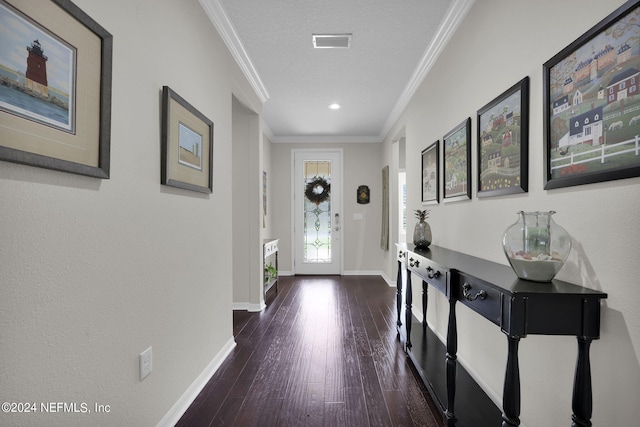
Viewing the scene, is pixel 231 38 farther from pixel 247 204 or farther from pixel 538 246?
pixel 538 246

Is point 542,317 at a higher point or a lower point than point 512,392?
higher

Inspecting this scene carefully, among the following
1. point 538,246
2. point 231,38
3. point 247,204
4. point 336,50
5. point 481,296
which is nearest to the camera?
point 538,246

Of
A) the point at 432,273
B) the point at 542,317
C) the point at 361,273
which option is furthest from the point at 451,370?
the point at 361,273

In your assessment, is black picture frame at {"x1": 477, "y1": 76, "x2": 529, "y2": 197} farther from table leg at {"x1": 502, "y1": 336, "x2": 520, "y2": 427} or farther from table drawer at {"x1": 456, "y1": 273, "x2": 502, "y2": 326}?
table leg at {"x1": 502, "y1": 336, "x2": 520, "y2": 427}

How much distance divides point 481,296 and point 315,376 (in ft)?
4.54

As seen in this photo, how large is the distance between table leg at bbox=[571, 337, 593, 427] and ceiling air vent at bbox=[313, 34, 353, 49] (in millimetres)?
2508

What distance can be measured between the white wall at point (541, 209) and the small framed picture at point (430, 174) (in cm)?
24

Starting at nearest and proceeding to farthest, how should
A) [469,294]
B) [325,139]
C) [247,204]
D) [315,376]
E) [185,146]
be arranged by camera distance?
1. [469,294]
2. [185,146]
3. [315,376]
4. [247,204]
5. [325,139]

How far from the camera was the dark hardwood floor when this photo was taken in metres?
1.79

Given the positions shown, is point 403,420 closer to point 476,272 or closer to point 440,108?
point 476,272

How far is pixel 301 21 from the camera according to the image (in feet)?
7.89

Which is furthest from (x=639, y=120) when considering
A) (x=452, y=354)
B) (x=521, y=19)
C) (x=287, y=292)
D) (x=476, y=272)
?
(x=287, y=292)

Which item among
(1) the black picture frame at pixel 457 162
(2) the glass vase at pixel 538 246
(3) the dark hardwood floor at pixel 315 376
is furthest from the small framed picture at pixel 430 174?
(2) the glass vase at pixel 538 246

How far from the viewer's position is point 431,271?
6.36 feet
